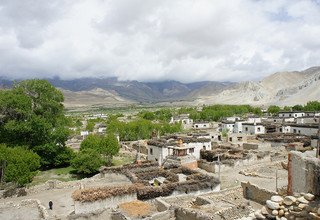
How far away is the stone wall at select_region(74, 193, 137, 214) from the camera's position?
2353cm

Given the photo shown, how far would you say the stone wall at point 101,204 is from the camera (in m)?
23.5

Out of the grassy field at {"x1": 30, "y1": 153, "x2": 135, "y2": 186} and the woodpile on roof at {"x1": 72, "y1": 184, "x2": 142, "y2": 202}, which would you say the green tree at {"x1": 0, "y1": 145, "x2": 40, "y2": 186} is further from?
the woodpile on roof at {"x1": 72, "y1": 184, "x2": 142, "y2": 202}

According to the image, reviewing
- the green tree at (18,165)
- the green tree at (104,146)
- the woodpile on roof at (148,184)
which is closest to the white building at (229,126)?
the green tree at (104,146)

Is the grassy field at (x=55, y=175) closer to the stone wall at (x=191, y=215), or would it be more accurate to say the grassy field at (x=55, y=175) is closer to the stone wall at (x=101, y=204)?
the stone wall at (x=101, y=204)

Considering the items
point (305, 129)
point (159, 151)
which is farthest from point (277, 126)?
point (159, 151)

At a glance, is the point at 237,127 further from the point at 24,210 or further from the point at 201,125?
the point at 24,210

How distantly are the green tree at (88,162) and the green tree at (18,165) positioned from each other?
6029mm

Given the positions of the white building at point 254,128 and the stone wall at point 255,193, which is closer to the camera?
the stone wall at point 255,193

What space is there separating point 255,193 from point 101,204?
400 inches

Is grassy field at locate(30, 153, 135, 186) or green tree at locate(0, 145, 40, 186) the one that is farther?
grassy field at locate(30, 153, 135, 186)

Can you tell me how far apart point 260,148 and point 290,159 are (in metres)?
43.6

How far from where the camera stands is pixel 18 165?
35094 millimetres

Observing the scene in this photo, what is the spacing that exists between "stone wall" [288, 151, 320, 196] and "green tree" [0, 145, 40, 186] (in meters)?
30.9

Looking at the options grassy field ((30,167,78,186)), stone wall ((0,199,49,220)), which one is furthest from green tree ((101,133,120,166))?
stone wall ((0,199,49,220))
